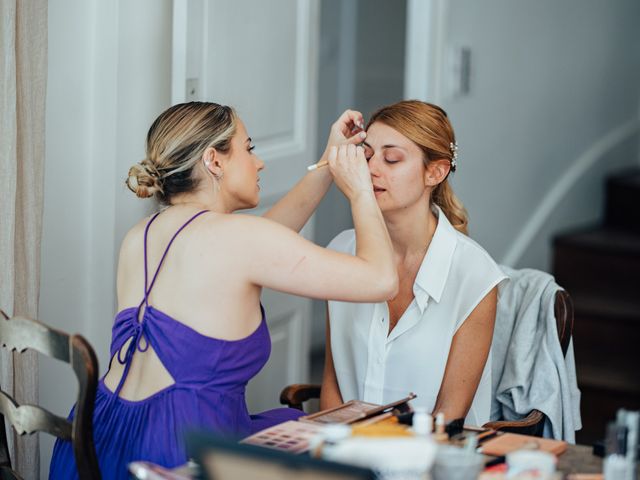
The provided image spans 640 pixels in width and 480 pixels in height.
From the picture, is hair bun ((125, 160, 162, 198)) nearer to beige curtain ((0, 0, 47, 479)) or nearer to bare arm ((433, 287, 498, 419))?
beige curtain ((0, 0, 47, 479))

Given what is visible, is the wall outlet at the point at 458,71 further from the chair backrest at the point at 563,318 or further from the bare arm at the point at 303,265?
the bare arm at the point at 303,265

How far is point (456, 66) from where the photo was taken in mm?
3773

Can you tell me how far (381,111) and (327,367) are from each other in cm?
63

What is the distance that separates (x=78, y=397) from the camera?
1815 millimetres

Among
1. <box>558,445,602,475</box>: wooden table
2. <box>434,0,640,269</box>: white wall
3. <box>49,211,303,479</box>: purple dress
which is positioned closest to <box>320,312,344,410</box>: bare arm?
<box>49,211,303,479</box>: purple dress

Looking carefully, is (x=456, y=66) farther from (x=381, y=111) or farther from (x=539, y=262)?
(x=381, y=111)

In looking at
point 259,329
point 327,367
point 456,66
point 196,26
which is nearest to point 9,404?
point 259,329

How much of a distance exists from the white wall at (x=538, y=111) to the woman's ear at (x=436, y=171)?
4.07 feet

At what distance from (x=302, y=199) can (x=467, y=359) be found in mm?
540

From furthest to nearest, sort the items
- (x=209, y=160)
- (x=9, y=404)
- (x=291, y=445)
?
1. (x=209, y=160)
2. (x=9, y=404)
3. (x=291, y=445)

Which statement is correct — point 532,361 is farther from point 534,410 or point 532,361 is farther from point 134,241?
point 134,241

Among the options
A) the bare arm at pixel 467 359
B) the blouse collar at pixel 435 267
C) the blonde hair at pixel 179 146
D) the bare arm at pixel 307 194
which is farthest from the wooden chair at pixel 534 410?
the blonde hair at pixel 179 146

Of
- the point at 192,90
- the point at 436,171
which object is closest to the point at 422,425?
the point at 436,171

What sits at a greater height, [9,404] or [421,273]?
[421,273]
